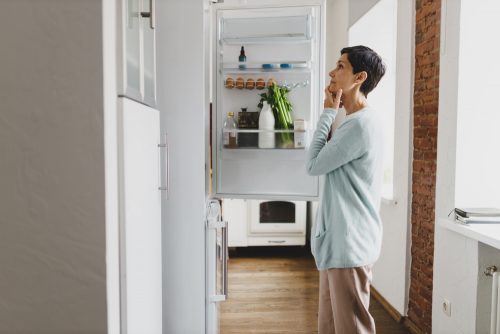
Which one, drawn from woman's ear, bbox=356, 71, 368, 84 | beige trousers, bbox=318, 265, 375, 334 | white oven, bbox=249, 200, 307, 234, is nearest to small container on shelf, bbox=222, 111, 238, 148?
woman's ear, bbox=356, 71, 368, 84

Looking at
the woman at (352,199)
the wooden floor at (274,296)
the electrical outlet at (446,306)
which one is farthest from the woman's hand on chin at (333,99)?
the wooden floor at (274,296)

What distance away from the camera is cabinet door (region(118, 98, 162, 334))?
1.01 metres

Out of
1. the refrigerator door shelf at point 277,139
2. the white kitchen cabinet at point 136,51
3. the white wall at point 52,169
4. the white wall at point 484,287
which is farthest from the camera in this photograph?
the refrigerator door shelf at point 277,139

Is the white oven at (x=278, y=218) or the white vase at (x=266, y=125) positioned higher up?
the white vase at (x=266, y=125)

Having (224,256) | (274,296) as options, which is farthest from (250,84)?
(274,296)

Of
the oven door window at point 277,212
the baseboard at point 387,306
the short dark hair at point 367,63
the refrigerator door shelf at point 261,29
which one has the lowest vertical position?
the baseboard at point 387,306

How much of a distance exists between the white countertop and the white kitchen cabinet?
52.8 inches

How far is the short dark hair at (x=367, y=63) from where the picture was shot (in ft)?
4.71

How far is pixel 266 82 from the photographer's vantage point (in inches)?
79.3

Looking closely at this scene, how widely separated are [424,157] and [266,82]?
3.15ft

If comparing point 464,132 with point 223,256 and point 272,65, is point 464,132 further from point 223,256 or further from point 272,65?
point 223,256

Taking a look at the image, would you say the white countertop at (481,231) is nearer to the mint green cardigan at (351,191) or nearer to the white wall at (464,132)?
the white wall at (464,132)

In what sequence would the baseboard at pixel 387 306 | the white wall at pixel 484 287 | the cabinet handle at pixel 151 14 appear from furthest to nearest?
the baseboard at pixel 387 306 < the white wall at pixel 484 287 < the cabinet handle at pixel 151 14

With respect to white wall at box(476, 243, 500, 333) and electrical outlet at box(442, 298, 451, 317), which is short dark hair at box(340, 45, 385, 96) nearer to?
white wall at box(476, 243, 500, 333)
